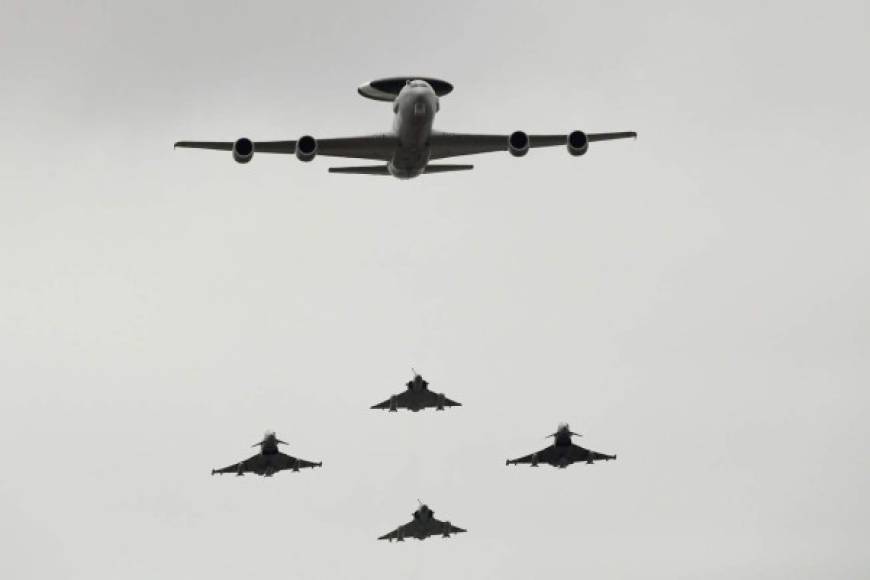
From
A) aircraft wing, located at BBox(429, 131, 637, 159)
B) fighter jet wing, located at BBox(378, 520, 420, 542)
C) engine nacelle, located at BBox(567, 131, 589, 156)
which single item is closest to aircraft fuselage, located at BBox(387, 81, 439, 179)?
aircraft wing, located at BBox(429, 131, 637, 159)

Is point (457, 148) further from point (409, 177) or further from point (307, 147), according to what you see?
point (307, 147)

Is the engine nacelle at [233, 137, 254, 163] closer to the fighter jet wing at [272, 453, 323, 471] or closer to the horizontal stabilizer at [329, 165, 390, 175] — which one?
the horizontal stabilizer at [329, 165, 390, 175]

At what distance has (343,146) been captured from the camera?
3182 inches

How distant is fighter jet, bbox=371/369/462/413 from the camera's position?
97.1m

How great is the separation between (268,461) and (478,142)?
2601 cm

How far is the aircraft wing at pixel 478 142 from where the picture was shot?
8062 centimetres

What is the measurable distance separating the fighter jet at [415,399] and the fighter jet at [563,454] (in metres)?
5.34

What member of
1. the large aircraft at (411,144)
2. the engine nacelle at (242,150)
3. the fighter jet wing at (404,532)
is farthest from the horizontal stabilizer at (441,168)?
the fighter jet wing at (404,532)

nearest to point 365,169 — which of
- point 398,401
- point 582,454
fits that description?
point 398,401

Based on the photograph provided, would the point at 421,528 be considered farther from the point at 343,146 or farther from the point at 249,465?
the point at 343,146

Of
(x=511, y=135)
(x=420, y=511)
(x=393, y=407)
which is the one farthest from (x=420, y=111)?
(x=420, y=511)

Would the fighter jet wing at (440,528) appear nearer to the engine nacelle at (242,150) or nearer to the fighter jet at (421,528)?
the fighter jet at (421,528)

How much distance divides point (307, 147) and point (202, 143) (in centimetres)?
500

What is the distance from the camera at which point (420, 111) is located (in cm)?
7638
